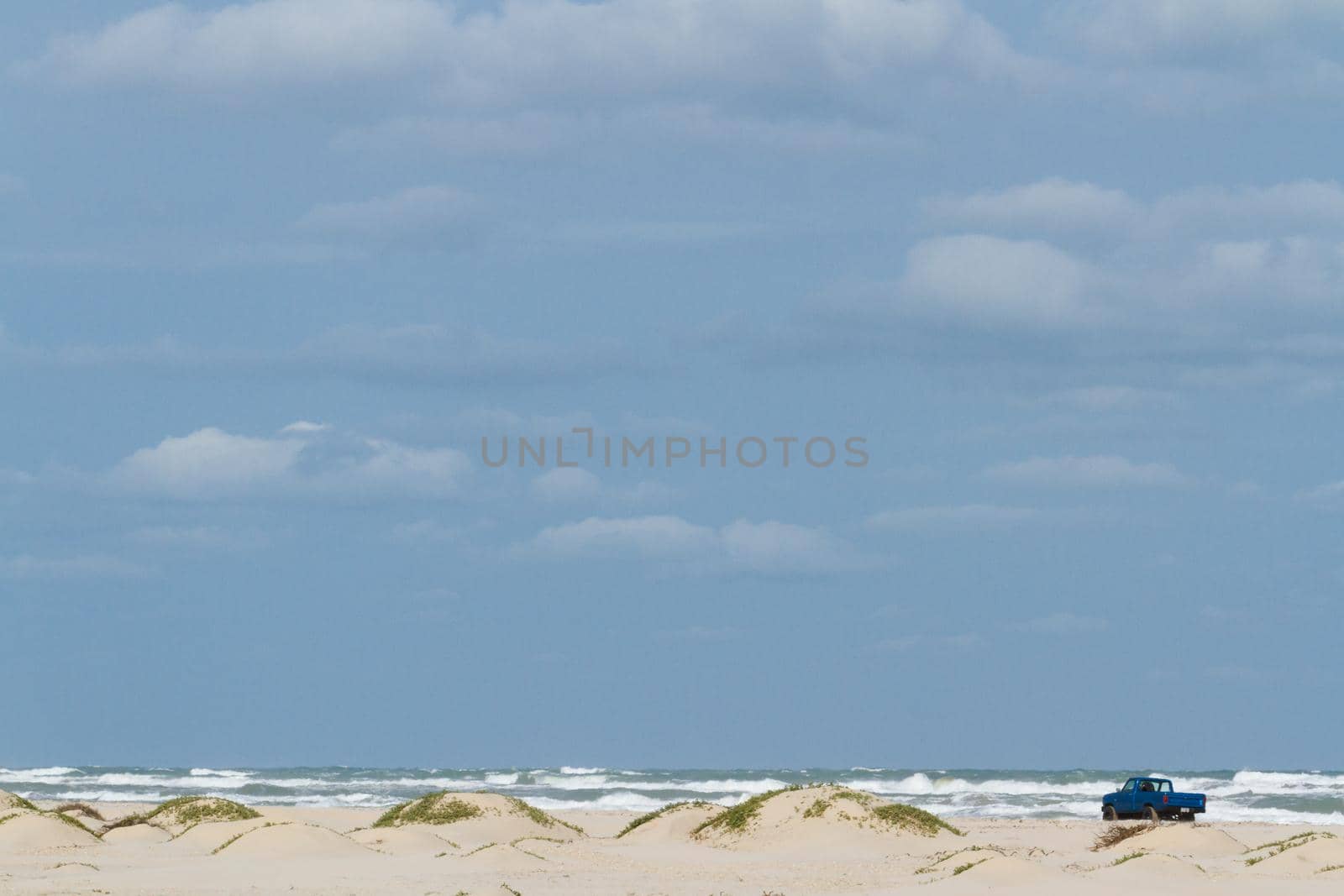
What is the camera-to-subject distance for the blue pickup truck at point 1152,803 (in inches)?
1695

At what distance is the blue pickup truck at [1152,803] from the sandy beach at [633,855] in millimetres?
6555

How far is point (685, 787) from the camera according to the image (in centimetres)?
7656

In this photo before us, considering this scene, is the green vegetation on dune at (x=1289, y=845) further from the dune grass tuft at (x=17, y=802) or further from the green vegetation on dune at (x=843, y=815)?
the dune grass tuft at (x=17, y=802)

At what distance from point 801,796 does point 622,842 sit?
11.6 feet

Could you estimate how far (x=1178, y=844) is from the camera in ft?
100

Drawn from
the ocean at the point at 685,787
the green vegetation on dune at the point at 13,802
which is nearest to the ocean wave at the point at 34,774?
the ocean at the point at 685,787

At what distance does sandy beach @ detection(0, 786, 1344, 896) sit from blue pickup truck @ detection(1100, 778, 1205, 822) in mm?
6555

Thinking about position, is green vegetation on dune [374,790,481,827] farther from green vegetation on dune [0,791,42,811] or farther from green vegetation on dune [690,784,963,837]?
green vegetation on dune [0,791,42,811]

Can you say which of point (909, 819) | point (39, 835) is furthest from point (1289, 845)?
point (39, 835)

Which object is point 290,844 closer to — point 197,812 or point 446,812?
point 446,812

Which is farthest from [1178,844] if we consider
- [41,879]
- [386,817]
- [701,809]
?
[41,879]

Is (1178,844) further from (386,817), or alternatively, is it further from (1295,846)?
(386,817)

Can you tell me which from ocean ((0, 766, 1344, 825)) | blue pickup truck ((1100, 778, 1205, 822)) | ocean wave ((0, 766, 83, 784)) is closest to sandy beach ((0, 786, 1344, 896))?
blue pickup truck ((1100, 778, 1205, 822))

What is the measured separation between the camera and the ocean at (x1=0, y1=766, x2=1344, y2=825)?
200ft
